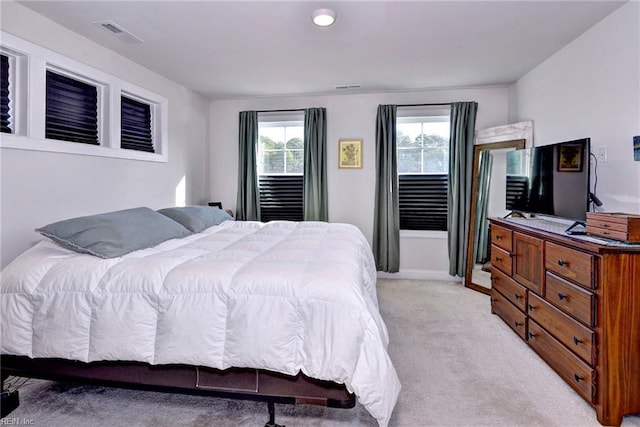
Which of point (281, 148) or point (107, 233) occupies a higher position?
point (281, 148)

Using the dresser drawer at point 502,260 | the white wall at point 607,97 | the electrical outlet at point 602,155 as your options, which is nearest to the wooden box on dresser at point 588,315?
the dresser drawer at point 502,260

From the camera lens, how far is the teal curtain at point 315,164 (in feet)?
15.0

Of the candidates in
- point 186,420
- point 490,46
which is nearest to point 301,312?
→ point 186,420

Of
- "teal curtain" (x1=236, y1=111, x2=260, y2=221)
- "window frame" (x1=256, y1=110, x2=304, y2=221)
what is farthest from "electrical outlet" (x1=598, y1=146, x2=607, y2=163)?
"teal curtain" (x1=236, y1=111, x2=260, y2=221)

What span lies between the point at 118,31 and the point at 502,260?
3668 millimetres

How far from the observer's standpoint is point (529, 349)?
8.45 feet

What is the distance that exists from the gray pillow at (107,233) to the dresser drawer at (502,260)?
2718 mm

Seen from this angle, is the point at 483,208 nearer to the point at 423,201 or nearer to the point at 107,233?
the point at 423,201

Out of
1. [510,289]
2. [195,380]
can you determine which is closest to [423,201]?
[510,289]

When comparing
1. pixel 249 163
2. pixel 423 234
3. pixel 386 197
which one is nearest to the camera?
pixel 386 197

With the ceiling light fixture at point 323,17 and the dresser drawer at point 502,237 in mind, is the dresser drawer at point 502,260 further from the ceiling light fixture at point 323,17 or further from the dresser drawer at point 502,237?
the ceiling light fixture at point 323,17

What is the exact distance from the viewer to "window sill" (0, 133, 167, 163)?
2.30 metres

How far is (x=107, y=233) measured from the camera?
2117 millimetres

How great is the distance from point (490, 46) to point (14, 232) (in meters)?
3.89
